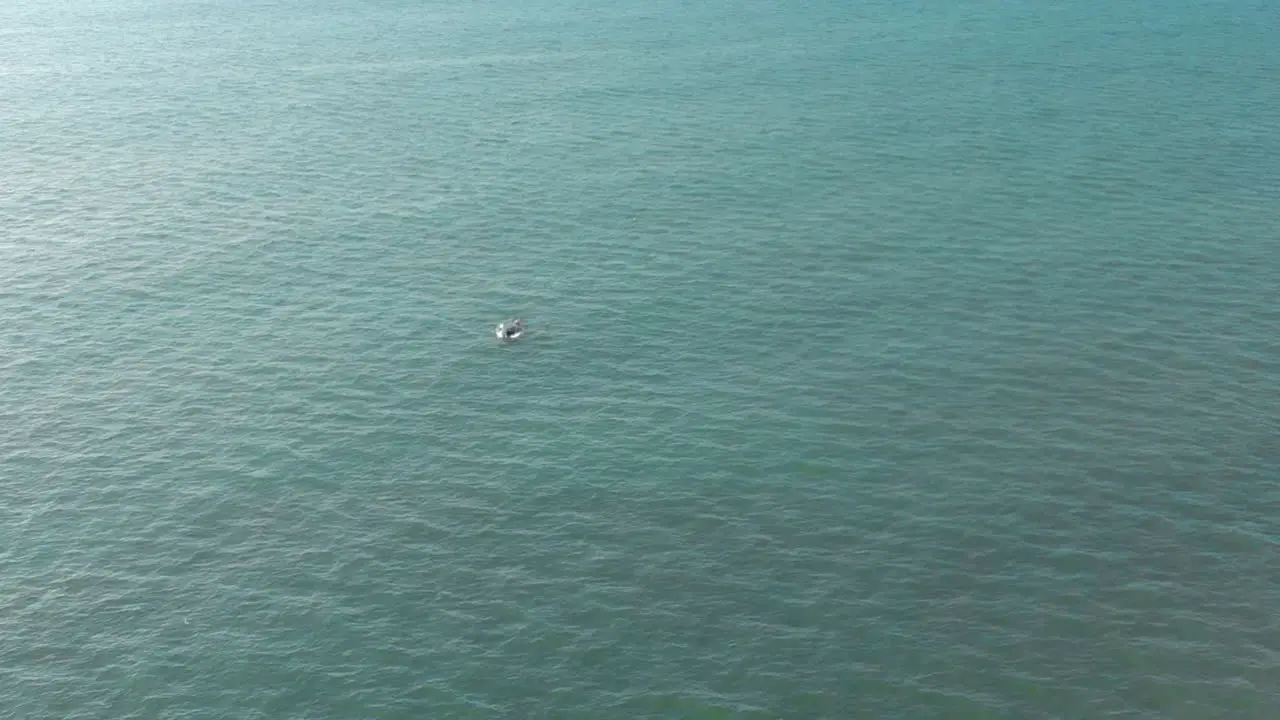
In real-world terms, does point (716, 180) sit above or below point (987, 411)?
above

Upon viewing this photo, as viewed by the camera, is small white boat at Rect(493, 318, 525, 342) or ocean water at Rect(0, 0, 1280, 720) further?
small white boat at Rect(493, 318, 525, 342)

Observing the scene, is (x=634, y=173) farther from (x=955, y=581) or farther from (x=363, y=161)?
(x=955, y=581)

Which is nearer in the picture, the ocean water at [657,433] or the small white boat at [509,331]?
the ocean water at [657,433]

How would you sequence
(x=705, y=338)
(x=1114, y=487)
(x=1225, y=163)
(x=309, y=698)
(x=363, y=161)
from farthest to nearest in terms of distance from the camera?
(x=363, y=161), (x=1225, y=163), (x=705, y=338), (x=1114, y=487), (x=309, y=698)

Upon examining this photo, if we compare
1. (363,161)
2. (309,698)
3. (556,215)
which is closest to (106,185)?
(363,161)

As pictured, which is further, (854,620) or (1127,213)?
(1127,213)

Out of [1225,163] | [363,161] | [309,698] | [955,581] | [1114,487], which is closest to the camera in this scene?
[309,698]

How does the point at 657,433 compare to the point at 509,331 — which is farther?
the point at 509,331

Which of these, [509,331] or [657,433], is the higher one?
[509,331]
